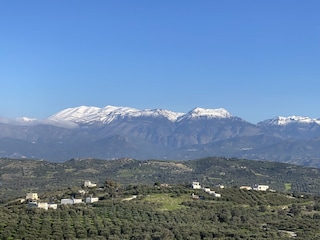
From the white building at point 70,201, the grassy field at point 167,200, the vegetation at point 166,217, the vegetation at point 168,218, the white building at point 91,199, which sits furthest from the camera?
the white building at point 91,199

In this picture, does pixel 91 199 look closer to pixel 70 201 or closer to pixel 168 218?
pixel 70 201

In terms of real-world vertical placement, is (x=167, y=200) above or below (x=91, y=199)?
above

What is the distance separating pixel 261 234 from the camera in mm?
87625

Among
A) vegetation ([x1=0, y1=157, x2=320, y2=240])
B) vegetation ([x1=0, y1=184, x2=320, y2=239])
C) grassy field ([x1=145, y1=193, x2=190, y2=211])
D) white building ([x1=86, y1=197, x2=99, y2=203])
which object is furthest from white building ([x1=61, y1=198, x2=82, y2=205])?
grassy field ([x1=145, y1=193, x2=190, y2=211])

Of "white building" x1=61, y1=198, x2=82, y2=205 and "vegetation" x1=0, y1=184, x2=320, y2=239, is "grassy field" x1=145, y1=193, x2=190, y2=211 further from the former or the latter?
"white building" x1=61, y1=198, x2=82, y2=205

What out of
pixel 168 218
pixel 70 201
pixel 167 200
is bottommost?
pixel 70 201

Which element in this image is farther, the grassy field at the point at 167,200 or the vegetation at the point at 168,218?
the grassy field at the point at 167,200

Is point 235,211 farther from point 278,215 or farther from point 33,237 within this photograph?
point 33,237

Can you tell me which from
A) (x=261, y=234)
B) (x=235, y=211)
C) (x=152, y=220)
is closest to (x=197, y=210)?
(x=235, y=211)

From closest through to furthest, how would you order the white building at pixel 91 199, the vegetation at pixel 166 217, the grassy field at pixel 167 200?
the vegetation at pixel 166 217 → the grassy field at pixel 167 200 → the white building at pixel 91 199

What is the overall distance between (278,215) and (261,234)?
86.3 feet

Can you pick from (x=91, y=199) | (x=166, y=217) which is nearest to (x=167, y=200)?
(x=91, y=199)

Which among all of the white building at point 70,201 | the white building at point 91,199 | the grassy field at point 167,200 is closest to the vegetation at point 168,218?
the grassy field at point 167,200

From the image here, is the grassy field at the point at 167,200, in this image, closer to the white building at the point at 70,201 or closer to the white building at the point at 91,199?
the white building at the point at 91,199
